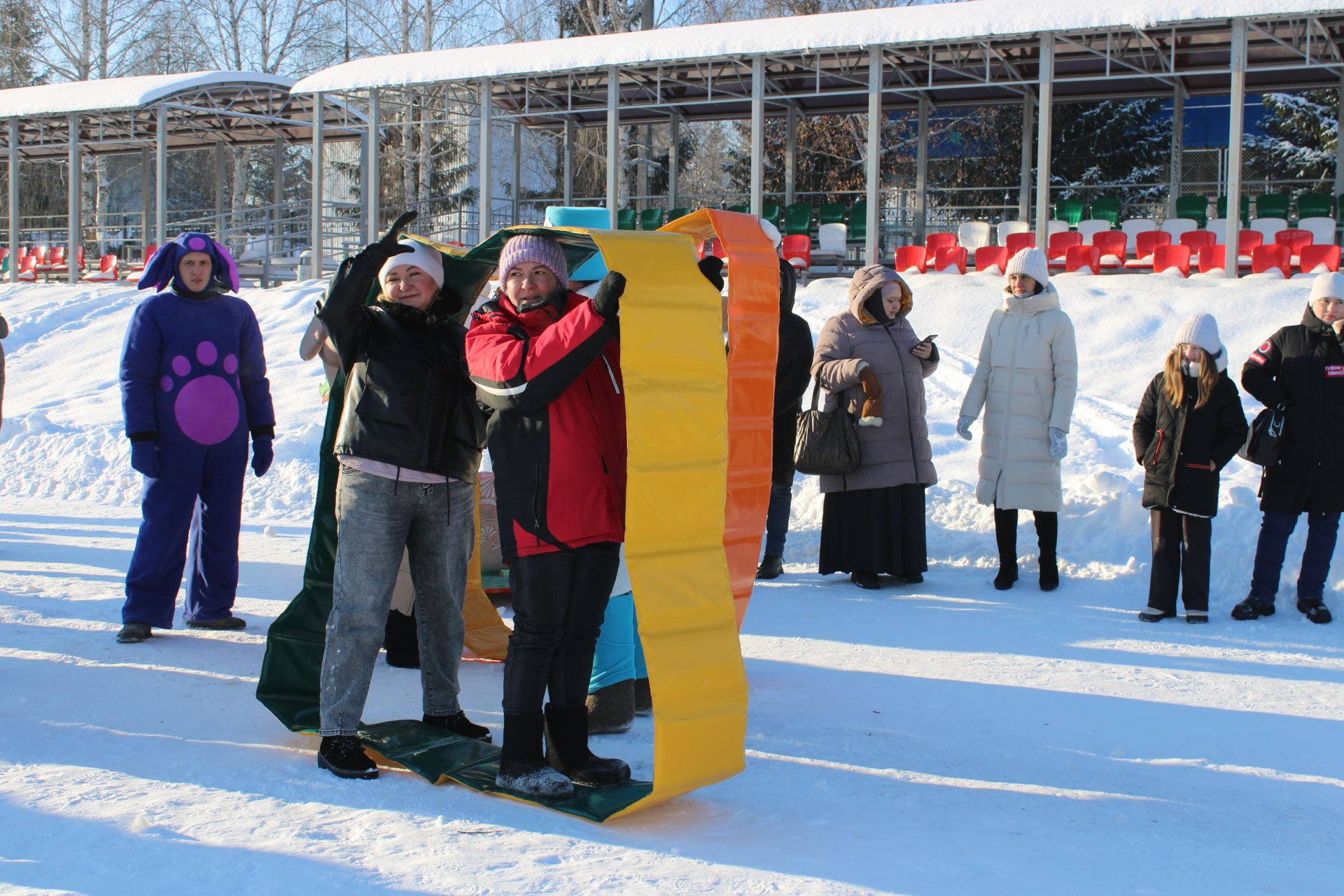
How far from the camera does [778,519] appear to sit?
7.35m

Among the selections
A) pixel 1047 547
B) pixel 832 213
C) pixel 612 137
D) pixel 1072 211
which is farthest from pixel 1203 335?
pixel 832 213

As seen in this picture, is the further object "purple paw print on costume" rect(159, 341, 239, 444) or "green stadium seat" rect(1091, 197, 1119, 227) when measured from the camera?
"green stadium seat" rect(1091, 197, 1119, 227)

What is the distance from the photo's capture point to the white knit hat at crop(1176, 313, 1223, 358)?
636cm

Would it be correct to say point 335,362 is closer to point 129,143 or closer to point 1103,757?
point 1103,757

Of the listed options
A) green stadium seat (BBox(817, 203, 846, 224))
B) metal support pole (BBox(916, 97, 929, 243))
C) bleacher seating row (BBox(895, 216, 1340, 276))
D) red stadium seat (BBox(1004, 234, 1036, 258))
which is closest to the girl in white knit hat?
bleacher seating row (BBox(895, 216, 1340, 276))

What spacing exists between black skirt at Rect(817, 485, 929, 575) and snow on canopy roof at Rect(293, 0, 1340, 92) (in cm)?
935

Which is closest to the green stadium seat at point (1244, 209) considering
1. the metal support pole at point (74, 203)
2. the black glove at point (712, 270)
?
the black glove at point (712, 270)

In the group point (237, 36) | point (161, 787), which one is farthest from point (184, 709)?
point (237, 36)

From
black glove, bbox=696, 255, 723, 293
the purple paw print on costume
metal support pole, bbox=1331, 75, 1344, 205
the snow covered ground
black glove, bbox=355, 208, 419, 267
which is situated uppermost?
metal support pole, bbox=1331, 75, 1344, 205

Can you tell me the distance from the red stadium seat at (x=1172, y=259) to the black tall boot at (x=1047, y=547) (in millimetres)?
8667

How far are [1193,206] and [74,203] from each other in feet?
63.0

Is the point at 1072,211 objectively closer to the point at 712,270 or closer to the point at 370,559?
the point at 712,270

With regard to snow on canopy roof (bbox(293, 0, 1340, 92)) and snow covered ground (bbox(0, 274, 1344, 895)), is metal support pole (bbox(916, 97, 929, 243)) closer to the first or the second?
snow on canopy roof (bbox(293, 0, 1340, 92))

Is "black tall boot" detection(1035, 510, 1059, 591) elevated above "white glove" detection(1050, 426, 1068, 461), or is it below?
below
